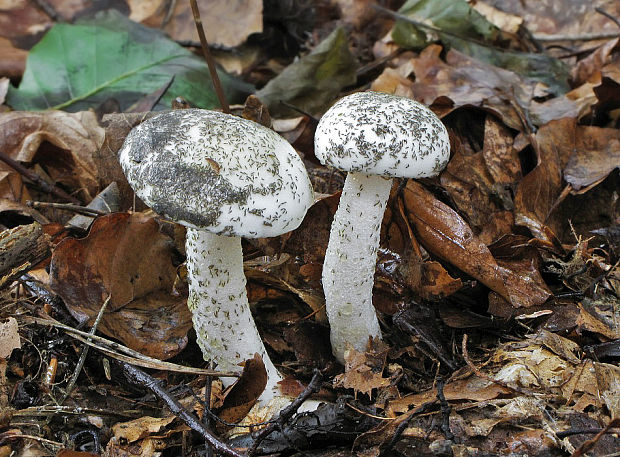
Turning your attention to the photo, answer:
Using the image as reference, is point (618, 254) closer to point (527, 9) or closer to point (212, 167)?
point (212, 167)

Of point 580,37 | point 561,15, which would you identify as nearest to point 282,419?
point 580,37

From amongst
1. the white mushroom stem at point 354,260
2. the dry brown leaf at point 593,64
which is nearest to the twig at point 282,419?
the white mushroom stem at point 354,260

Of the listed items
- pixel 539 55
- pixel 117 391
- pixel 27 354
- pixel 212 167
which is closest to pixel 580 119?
pixel 539 55

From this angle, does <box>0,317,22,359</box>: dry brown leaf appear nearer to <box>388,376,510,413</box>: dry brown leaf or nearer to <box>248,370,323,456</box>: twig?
<box>248,370,323,456</box>: twig

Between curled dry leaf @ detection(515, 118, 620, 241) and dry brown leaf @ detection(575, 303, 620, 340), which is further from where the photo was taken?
curled dry leaf @ detection(515, 118, 620, 241)

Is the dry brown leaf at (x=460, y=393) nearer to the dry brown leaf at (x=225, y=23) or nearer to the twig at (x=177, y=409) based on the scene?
the twig at (x=177, y=409)

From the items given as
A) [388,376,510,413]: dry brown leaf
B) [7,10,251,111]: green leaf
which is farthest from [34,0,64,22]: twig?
[388,376,510,413]: dry brown leaf
